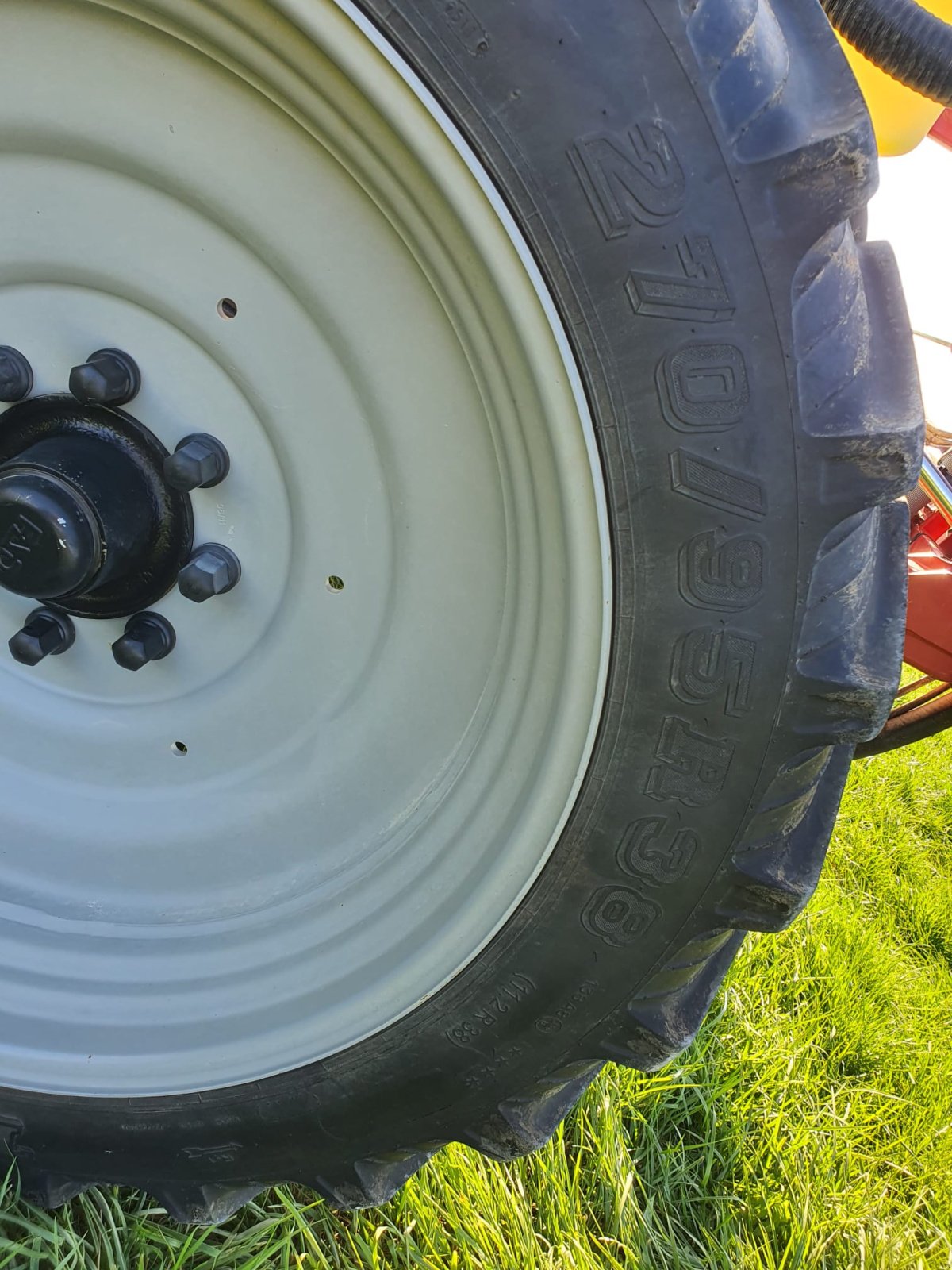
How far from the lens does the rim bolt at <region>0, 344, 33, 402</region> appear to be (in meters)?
0.89

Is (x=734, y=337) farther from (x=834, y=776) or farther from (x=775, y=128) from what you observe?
(x=834, y=776)

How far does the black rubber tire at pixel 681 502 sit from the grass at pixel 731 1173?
283 millimetres

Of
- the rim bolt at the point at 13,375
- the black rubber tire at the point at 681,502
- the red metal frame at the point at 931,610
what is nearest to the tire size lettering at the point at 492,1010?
the black rubber tire at the point at 681,502

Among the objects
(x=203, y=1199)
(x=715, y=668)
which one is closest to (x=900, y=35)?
(x=715, y=668)

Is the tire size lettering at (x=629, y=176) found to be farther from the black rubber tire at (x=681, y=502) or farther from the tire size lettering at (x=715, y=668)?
the tire size lettering at (x=715, y=668)

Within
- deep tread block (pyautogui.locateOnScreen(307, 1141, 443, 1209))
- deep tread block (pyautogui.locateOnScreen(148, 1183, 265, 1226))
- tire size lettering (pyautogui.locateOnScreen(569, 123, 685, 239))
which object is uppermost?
tire size lettering (pyautogui.locateOnScreen(569, 123, 685, 239))

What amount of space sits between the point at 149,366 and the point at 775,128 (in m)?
0.56

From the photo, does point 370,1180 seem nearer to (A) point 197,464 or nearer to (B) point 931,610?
(A) point 197,464

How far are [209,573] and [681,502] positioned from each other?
442 millimetres

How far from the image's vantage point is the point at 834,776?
967 millimetres

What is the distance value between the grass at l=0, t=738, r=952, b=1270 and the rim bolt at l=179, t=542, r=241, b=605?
0.78 metres

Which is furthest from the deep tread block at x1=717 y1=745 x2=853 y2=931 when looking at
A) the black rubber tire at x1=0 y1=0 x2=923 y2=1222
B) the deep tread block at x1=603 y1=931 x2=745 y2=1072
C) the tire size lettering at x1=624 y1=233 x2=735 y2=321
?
the tire size lettering at x1=624 y1=233 x2=735 y2=321

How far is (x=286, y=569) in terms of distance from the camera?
3.05 ft

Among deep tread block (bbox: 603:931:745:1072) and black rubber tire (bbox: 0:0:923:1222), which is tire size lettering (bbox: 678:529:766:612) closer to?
black rubber tire (bbox: 0:0:923:1222)
